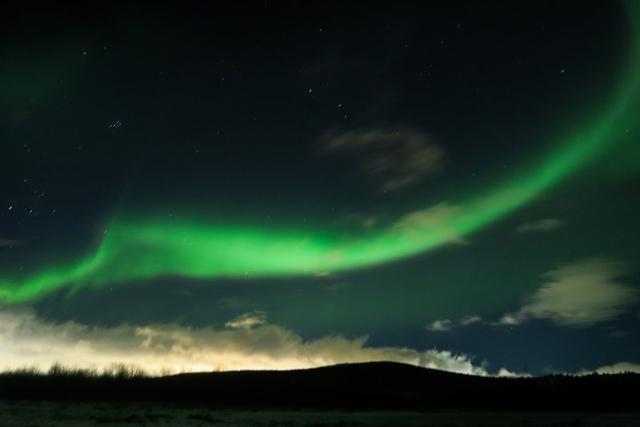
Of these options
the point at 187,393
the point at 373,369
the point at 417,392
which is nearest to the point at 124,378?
the point at 187,393

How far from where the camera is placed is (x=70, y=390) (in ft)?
368

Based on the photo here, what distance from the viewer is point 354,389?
93562 mm

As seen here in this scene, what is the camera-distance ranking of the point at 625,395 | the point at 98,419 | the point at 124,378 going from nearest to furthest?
the point at 98,419, the point at 625,395, the point at 124,378

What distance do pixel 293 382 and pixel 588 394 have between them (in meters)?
54.2

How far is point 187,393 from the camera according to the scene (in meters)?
102

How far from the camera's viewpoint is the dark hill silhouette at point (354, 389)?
68750 millimetres

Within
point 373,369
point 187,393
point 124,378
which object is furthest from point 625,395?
point 124,378

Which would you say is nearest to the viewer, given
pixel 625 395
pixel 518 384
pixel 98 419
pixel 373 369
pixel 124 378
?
pixel 98 419

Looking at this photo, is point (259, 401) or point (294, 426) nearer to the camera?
point (294, 426)

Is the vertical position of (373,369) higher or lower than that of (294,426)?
higher

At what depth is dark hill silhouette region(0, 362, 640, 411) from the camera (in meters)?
68.8

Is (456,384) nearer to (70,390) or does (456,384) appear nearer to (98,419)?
(98,419)

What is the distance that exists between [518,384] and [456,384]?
524 inches

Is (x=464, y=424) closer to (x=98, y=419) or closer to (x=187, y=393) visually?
(x=98, y=419)
